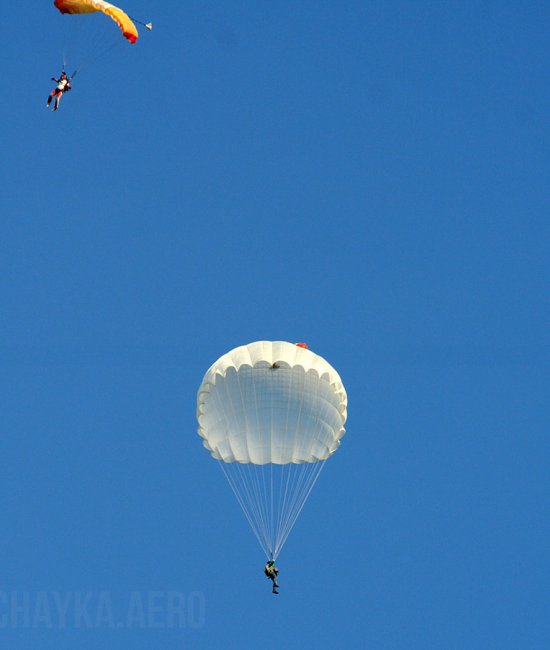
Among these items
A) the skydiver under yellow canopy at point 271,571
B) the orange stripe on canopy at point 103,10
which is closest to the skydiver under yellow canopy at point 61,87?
the orange stripe on canopy at point 103,10

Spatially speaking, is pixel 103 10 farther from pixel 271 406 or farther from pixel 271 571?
pixel 271 571

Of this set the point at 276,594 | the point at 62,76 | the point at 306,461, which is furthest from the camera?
the point at 62,76

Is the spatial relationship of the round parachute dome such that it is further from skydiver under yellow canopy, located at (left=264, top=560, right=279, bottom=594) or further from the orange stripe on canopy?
the orange stripe on canopy

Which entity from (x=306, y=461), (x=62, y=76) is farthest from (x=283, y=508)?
(x=62, y=76)

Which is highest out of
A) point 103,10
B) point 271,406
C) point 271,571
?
point 103,10

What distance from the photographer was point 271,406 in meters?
32.7

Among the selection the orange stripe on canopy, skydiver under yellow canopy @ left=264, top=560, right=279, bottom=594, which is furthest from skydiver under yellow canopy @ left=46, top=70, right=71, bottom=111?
skydiver under yellow canopy @ left=264, top=560, right=279, bottom=594

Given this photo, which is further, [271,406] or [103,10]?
[103,10]

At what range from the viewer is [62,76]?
36.1 m

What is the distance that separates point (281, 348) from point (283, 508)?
4.18 meters

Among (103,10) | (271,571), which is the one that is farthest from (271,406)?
(103,10)

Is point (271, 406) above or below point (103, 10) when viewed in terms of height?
below

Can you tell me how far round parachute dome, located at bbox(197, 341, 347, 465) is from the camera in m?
32.3

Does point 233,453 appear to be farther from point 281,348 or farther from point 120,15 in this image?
point 120,15
